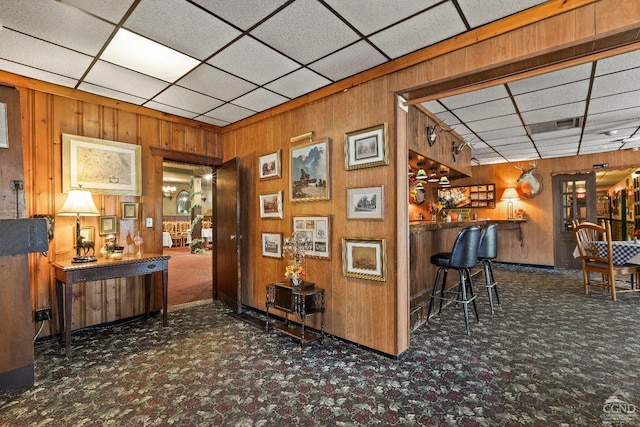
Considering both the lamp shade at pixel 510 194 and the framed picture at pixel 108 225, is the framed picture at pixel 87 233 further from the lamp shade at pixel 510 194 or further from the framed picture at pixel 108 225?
the lamp shade at pixel 510 194

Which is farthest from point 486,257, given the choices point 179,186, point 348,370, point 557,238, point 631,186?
point 179,186

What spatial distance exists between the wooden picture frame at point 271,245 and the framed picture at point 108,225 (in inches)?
72.3

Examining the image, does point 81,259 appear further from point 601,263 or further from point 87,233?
point 601,263

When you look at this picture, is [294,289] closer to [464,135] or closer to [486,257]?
[486,257]

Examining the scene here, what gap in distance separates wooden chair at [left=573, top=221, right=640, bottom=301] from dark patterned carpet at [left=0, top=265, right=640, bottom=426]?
1248mm

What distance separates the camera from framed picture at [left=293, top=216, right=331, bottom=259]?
11.0 ft

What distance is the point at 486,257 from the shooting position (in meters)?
4.26

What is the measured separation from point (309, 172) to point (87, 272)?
2478mm

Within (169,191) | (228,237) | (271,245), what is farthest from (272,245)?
(169,191)

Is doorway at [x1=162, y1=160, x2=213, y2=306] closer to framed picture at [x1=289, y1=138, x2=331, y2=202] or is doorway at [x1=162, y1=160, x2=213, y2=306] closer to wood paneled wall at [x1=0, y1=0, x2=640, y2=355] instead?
wood paneled wall at [x1=0, y1=0, x2=640, y2=355]

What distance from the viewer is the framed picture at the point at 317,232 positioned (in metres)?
3.36

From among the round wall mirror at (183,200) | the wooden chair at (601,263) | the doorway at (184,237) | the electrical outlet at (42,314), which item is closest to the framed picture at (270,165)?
the doorway at (184,237)

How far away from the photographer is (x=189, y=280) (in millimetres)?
6359

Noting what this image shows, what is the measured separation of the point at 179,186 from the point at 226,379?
40.5 ft
